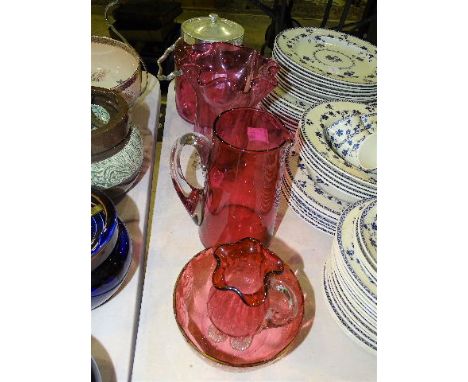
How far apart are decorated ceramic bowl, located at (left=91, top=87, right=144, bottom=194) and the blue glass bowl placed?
0.27ft

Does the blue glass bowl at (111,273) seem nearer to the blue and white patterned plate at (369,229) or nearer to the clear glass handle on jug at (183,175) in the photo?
the clear glass handle on jug at (183,175)

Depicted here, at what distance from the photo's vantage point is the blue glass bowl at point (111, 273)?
16.7 inches

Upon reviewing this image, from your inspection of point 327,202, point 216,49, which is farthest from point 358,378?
point 216,49

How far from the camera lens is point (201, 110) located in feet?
2.14

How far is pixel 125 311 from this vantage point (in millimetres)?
464

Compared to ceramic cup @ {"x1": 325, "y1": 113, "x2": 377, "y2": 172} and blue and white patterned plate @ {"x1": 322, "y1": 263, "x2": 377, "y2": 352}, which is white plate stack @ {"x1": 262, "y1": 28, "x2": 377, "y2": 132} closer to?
ceramic cup @ {"x1": 325, "y1": 113, "x2": 377, "y2": 172}

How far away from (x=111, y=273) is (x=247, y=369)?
153mm

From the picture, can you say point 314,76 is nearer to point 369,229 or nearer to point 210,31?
point 210,31

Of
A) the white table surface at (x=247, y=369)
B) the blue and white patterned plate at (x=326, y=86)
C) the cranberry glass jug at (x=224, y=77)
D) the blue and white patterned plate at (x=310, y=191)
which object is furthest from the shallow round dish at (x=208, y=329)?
the blue and white patterned plate at (x=326, y=86)

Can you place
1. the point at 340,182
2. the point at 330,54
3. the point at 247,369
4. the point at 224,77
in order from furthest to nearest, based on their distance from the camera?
the point at 330,54 → the point at 224,77 → the point at 340,182 → the point at 247,369

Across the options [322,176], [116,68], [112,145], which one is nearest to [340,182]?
[322,176]

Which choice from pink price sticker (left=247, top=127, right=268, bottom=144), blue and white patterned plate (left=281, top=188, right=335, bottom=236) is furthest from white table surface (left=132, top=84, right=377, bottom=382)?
pink price sticker (left=247, top=127, right=268, bottom=144)

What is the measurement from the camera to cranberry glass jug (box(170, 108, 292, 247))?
19.0 inches

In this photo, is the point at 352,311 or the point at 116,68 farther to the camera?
the point at 116,68
